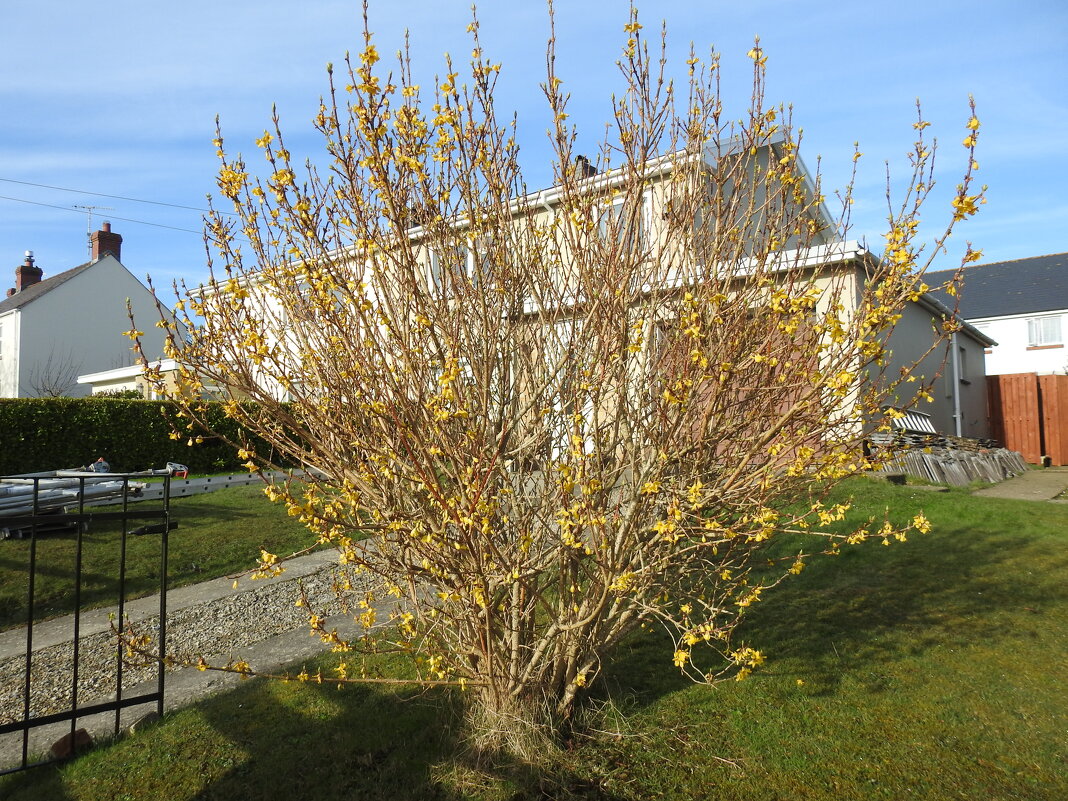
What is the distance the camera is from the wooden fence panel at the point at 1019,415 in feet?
57.6

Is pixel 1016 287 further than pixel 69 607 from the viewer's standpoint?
Yes

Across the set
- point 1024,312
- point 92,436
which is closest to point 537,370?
point 92,436

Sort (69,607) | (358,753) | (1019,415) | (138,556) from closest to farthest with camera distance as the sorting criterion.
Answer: (358,753)
(69,607)
(138,556)
(1019,415)

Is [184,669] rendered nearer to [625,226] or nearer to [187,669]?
[187,669]

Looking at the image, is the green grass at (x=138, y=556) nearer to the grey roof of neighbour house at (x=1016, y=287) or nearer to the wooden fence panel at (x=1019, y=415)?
the wooden fence panel at (x=1019, y=415)

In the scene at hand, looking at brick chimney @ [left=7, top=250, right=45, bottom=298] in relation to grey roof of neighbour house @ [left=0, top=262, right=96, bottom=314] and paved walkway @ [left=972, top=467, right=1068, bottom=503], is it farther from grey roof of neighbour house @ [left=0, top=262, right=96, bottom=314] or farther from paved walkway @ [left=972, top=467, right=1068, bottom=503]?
paved walkway @ [left=972, top=467, right=1068, bottom=503]

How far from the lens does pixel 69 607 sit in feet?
21.1

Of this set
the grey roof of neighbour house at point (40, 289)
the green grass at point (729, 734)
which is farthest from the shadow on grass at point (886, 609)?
the grey roof of neighbour house at point (40, 289)

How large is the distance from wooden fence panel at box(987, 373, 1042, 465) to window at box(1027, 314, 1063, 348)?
478 inches

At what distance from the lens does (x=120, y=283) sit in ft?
94.3

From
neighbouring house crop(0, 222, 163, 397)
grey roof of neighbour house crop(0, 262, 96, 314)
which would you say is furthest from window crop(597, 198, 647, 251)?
grey roof of neighbour house crop(0, 262, 96, 314)

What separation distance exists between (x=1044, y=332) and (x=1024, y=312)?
3.48 ft

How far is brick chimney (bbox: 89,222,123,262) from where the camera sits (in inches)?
1122

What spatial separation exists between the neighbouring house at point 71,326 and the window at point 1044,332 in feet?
110
